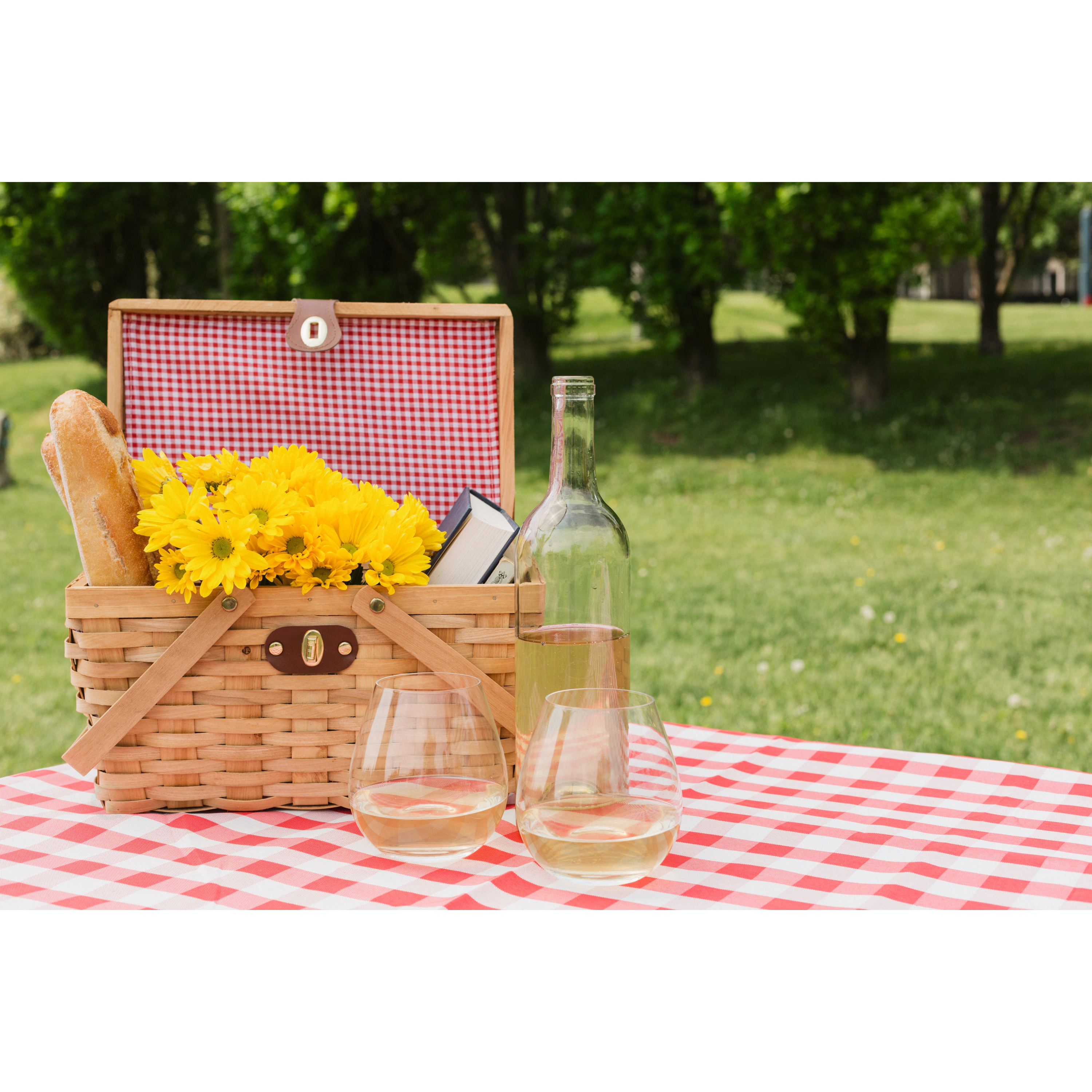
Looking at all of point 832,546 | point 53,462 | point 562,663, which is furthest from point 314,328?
point 832,546

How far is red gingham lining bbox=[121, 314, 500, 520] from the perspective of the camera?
155cm

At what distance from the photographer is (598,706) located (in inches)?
36.7

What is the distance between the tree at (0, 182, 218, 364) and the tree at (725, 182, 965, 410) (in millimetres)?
5171

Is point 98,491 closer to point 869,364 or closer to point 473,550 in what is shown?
point 473,550

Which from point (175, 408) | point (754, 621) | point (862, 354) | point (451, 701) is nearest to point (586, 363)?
point (862, 354)

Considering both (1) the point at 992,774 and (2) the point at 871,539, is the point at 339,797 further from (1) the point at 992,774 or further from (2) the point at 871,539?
(2) the point at 871,539

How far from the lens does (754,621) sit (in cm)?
459

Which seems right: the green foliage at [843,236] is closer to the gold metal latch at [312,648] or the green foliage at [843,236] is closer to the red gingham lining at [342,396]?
the red gingham lining at [342,396]

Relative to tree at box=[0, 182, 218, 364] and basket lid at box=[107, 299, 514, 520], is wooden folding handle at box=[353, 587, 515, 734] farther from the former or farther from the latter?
tree at box=[0, 182, 218, 364]

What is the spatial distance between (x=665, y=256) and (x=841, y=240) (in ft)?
4.32

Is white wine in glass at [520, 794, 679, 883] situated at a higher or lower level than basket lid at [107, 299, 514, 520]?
lower

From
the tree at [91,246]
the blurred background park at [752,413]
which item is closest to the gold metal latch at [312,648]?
the blurred background park at [752,413]

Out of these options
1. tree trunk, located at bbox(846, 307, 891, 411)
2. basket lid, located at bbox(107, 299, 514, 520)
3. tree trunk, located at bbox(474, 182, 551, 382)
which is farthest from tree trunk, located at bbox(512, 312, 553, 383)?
basket lid, located at bbox(107, 299, 514, 520)

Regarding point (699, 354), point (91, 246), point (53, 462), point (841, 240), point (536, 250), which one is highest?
point (91, 246)
